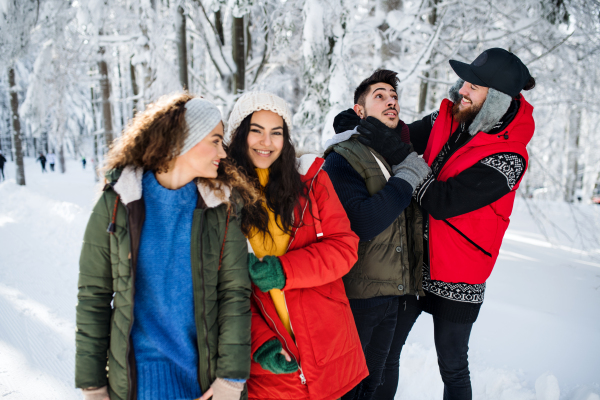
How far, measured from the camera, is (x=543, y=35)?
518 centimetres

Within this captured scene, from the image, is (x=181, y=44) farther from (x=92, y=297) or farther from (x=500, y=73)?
(x=92, y=297)

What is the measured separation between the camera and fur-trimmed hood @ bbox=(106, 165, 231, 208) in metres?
1.33

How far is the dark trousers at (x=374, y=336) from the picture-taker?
2047 mm

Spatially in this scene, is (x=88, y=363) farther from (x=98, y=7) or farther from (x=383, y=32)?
(x=98, y=7)

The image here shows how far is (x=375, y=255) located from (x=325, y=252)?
0.51 meters

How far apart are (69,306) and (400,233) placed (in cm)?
405

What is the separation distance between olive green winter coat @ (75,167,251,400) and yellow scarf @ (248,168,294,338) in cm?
19

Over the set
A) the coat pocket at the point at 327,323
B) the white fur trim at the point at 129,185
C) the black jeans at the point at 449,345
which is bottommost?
the black jeans at the point at 449,345

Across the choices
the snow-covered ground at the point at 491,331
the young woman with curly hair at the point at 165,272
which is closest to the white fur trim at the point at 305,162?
the young woman with curly hair at the point at 165,272

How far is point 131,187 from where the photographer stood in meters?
1.35

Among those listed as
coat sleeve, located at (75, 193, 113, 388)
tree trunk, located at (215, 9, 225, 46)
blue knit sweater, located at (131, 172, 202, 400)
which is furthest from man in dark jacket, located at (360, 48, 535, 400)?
tree trunk, located at (215, 9, 225, 46)

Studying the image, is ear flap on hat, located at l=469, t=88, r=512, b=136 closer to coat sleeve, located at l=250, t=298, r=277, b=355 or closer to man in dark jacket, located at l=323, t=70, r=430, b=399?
man in dark jacket, located at l=323, t=70, r=430, b=399

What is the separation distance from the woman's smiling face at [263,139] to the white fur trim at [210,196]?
1.09ft

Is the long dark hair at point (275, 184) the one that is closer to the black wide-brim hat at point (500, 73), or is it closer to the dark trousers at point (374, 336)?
the dark trousers at point (374, 336)
